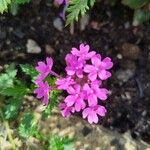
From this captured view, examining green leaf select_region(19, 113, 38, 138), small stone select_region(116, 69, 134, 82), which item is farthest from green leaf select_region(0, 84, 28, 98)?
small stone select_region(116, 69, 134, 82)

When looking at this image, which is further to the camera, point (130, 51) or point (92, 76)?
point (130, 51)

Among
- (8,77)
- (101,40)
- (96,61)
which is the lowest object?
(96,61)

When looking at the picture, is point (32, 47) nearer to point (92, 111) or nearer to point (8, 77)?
point (8, 77)

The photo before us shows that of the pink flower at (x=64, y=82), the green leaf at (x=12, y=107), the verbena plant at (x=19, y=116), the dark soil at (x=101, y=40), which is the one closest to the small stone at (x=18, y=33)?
the dark soil at (x=101, y=40)

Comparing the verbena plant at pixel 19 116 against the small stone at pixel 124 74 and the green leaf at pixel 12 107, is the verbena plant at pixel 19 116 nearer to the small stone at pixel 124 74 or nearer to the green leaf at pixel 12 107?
the green leaf at pixel 12 107

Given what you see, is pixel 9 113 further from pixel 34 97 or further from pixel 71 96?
pixel 71 96

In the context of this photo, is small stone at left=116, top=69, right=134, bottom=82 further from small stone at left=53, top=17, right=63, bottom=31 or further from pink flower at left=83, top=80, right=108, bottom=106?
pink flower at left=83, top=80, right=108, bottom=106

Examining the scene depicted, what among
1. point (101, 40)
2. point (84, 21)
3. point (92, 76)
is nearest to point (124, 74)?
point (101, 40)
